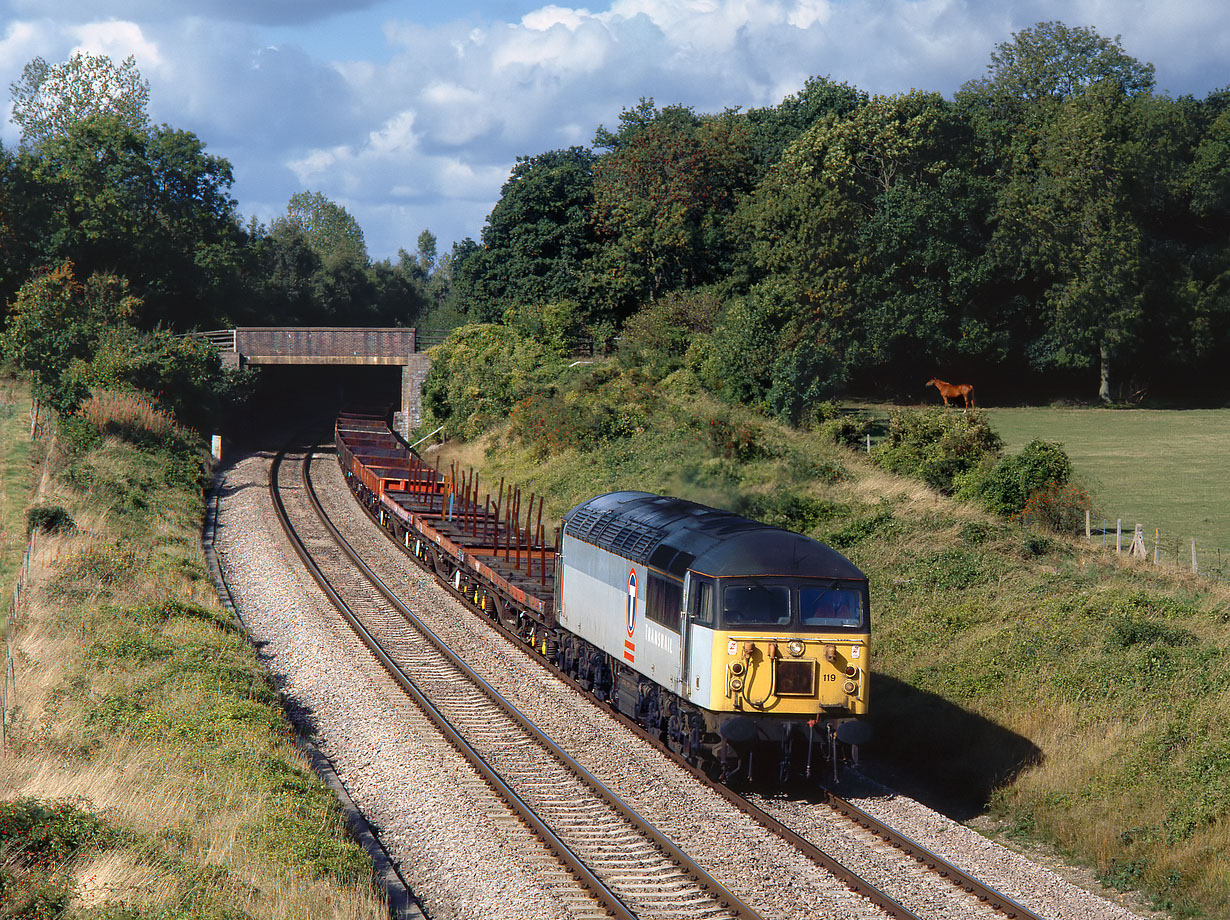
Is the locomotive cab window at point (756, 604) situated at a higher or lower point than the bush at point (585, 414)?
lower

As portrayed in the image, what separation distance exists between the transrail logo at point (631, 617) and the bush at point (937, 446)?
59.2 ft

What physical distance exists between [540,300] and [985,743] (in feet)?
162

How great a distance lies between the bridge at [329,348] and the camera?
56000 mm

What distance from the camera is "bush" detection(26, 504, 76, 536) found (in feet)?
93.8

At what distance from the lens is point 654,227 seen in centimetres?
5944

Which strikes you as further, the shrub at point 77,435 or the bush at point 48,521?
the shrub at point 77,435

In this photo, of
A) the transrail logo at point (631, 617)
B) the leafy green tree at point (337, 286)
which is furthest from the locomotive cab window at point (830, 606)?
the leafy green tree at point (337, 286)

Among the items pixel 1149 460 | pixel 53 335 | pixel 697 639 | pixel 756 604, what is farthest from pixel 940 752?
pixel 53 335

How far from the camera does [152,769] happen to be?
13.5 m

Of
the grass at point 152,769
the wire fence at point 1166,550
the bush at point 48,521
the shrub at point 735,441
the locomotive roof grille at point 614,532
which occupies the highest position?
the shrub at point 735,441

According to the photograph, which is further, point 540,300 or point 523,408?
point 540,300

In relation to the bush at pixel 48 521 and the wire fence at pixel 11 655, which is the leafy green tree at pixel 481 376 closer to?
the bush at pixel 48 521

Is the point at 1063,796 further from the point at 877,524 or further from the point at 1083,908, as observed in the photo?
the point at 877,524

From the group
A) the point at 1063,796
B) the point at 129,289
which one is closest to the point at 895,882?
the point at 1063,796
